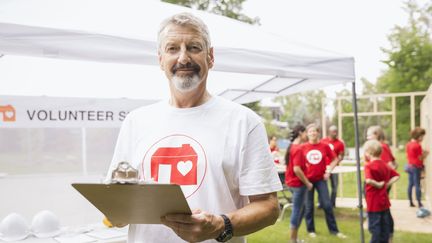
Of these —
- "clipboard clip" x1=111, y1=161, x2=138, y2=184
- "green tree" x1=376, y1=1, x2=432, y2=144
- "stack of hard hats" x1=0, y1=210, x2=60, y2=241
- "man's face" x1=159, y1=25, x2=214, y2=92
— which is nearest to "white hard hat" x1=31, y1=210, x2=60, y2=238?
"stack of hard hats" x1=0, y1=210, x2=60, y2=241

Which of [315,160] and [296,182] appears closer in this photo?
[296,182]

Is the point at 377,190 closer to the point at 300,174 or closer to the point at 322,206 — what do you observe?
the point at 300,174

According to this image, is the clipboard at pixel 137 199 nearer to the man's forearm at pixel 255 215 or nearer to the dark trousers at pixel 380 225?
the man's forearm at pixel 255 215

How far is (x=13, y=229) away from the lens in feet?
9.50

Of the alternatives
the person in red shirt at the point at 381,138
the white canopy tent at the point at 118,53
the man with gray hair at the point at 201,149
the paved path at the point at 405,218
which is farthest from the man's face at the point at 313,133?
the man with gray hair at the point at 201,149

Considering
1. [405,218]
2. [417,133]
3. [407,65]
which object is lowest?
[405,218]

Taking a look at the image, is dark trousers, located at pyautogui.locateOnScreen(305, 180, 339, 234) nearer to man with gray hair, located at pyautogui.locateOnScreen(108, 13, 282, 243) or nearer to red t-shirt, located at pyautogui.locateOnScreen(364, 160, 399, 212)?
red t-shirt, located at pyautogui.locateOnScreen(364, 160, 399, 212)

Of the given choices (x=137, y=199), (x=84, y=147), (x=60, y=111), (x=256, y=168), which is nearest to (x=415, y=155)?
(x=84, y=147)

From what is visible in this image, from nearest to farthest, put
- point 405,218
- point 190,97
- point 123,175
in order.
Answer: point 123,175
point 190,97
point 405,218

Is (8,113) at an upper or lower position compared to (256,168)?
upper

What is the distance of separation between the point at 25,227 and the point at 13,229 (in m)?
0.08

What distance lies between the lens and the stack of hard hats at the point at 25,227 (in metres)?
2.89

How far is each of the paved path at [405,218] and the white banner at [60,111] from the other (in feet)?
16.1

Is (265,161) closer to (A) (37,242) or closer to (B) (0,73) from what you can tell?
(A) (37,242)
